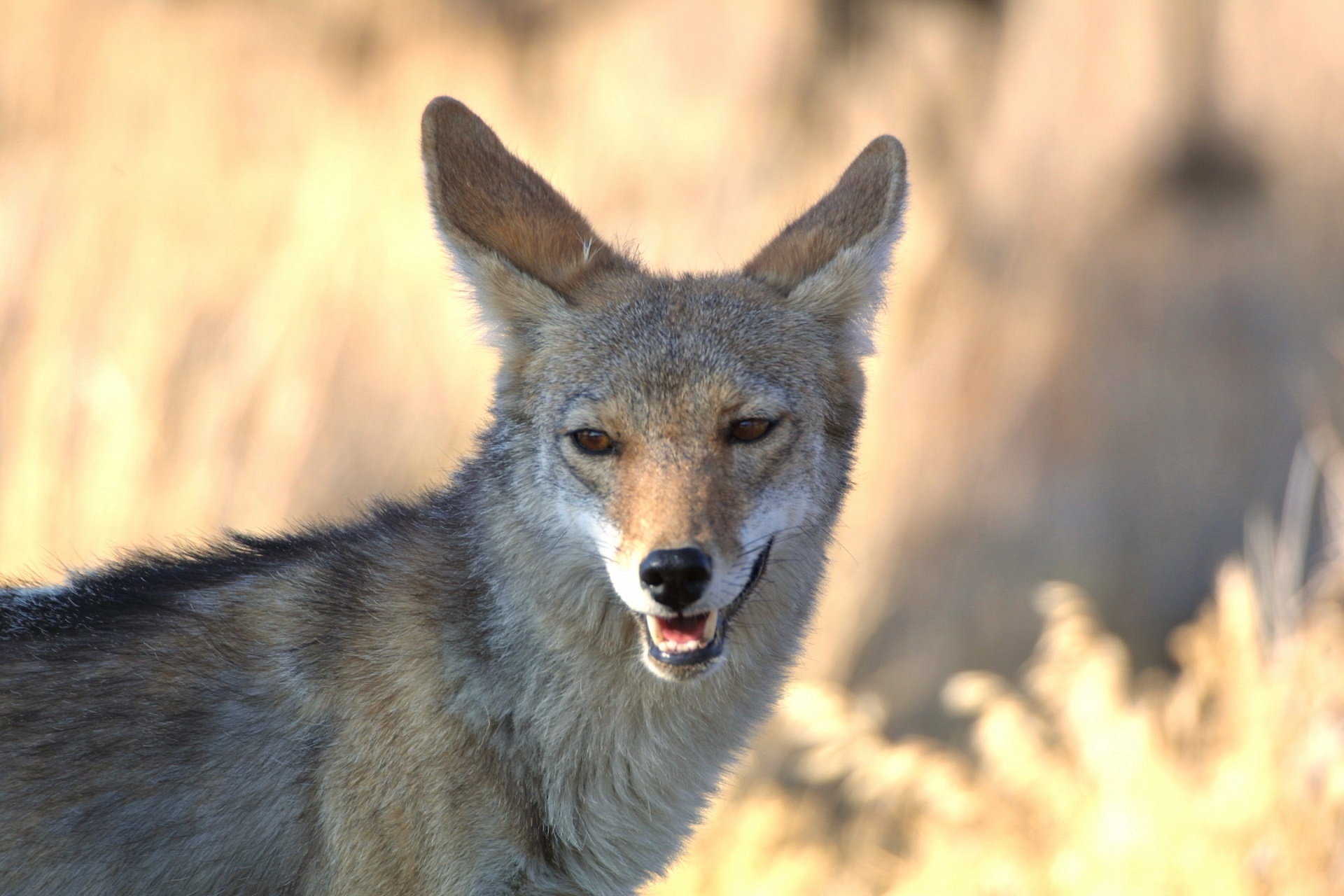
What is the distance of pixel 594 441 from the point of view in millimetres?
3439

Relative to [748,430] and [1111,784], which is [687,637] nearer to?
[748,430]

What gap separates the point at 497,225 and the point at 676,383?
2.72 feet

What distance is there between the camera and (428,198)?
12.3 feet

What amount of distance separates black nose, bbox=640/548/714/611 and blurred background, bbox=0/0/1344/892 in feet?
15.7

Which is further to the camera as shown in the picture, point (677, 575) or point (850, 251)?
point (850, 251)

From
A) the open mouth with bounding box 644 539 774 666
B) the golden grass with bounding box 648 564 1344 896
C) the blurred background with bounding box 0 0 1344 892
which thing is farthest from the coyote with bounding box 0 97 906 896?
the blurred background with bounding box 0 0 1344 892

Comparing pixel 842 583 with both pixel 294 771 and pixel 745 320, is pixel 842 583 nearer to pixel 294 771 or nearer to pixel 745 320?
pixel 745 320

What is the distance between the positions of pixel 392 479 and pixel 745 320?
5189mm

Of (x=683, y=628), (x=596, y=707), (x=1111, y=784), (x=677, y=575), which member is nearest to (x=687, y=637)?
(x=683, y=628)

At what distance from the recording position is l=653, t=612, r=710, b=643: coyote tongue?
3.20m

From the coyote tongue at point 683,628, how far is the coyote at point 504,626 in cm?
1

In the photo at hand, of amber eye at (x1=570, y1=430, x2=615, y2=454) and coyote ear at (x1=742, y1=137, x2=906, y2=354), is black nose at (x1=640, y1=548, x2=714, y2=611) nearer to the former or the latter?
amber eye at (x1=570, y1=430, x2=615, y2=454)

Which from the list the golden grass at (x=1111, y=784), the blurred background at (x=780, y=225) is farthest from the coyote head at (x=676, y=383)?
the blurred background at (x=780, y=225)

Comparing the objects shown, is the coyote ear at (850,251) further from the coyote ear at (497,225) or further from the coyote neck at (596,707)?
the coyote neck at (596,707)
